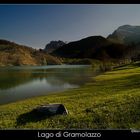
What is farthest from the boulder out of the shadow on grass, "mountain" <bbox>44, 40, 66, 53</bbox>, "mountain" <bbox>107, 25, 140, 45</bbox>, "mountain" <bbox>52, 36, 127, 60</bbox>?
"mountain" <bbox>107, 25, 140, 45</bbox>

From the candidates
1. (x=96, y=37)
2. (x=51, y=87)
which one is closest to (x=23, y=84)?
(x=51, y=87)

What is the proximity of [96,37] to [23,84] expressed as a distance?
7.65 m

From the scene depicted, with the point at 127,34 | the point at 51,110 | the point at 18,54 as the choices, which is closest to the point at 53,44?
the point at 51,110

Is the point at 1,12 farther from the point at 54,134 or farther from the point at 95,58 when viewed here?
the point at 95,58

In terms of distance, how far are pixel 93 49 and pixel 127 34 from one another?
1.34 metres

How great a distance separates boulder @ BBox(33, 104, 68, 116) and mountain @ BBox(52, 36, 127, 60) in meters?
1.80

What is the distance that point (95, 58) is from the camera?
33.6ft

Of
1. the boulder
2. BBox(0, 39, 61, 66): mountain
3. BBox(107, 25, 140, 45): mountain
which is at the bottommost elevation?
the boulder

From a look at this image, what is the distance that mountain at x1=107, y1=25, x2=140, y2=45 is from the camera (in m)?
8.46

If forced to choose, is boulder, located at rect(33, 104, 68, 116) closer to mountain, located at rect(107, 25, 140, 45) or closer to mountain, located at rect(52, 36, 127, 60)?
mountain, located at rect(52, 36, 127, 60)

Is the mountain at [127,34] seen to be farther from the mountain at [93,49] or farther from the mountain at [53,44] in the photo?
the mountain at [53,44]

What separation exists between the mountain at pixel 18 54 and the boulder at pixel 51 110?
176cm

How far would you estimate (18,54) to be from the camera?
1302 centimetres

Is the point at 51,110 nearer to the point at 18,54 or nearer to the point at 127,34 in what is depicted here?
the point at 127,34
